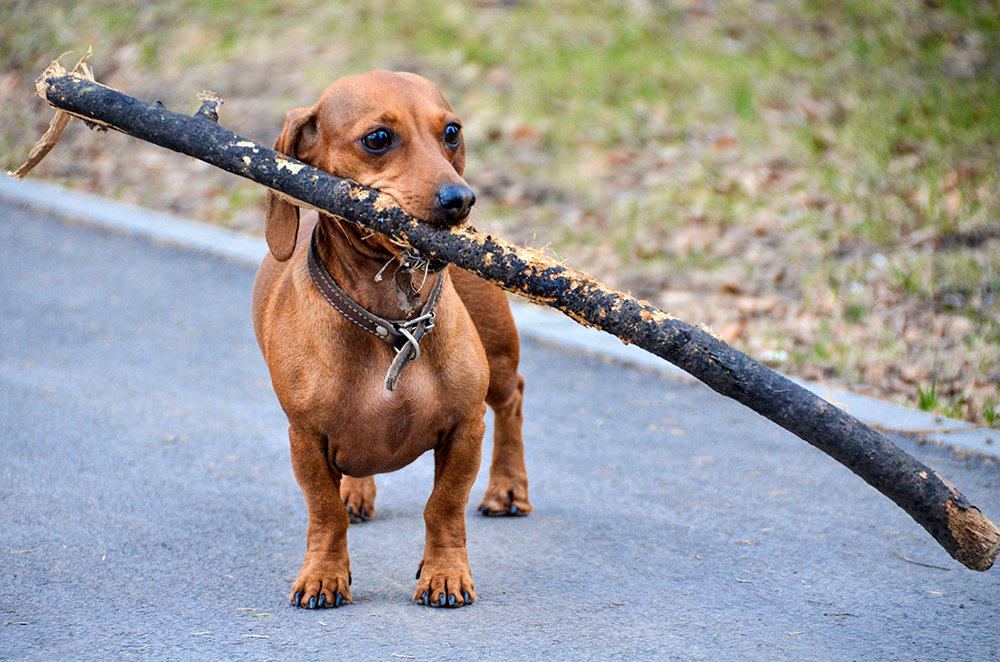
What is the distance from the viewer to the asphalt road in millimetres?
3131

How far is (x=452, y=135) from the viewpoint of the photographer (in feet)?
10.7

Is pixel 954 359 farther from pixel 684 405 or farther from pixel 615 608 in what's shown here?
pixel 615 608

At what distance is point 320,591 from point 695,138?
6.54 m

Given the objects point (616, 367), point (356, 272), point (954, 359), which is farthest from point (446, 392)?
point (954, 359)

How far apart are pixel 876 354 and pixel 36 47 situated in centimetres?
997

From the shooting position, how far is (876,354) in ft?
19.4

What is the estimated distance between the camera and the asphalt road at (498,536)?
313cm

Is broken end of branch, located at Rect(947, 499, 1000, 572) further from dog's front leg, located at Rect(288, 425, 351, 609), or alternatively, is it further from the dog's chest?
dog's front leg, located at Rect(288, 425, 351, 609)

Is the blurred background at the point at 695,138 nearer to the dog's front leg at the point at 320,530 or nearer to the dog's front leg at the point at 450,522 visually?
the dog's front leg at the point at 450,522

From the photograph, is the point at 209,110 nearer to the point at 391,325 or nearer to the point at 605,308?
the point at 391,325

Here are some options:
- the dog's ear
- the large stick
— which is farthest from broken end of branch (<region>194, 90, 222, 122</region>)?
the dog's ear

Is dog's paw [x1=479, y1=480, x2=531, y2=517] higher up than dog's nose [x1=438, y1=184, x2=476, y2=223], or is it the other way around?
dog's nose [x1=438, y1=184, x2=476, y2=223]

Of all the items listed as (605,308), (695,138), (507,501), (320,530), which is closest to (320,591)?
(320,530)

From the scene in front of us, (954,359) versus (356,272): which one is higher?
(356,272)
